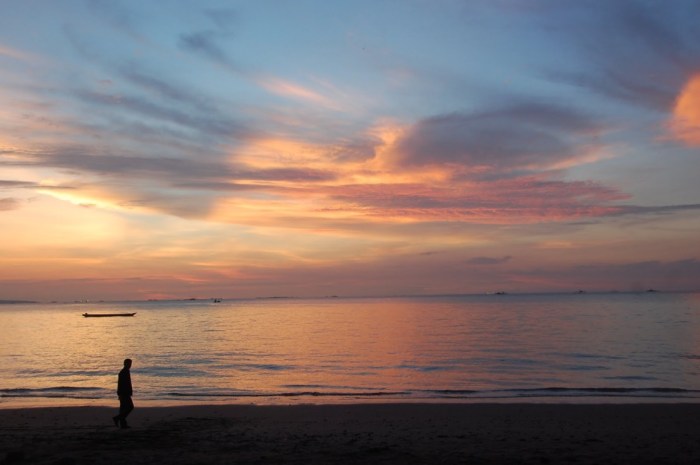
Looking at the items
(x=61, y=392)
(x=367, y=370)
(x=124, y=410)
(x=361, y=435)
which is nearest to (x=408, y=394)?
(x=367, y=370)

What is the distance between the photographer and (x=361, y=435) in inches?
663

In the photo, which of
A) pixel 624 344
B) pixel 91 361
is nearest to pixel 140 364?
pixel 91 361

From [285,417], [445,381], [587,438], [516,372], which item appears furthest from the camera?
[516,372]

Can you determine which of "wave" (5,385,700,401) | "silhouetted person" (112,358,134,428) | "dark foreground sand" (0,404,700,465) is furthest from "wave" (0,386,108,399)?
"silhouetted person" (112,358,134,428)

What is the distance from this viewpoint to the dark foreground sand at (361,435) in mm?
13516

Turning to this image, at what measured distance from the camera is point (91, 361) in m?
47.7

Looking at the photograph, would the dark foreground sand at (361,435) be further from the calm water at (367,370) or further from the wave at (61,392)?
the wave at (61,392)

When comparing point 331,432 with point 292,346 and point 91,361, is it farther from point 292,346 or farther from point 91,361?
point 292,346

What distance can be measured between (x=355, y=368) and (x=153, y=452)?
26193mm

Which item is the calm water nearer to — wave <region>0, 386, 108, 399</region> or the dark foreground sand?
wave <region>0, 386, 108, 399</region>

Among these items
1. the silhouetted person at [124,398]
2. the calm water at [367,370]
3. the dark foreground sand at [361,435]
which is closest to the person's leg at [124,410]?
the silhouetted person at [124,398]

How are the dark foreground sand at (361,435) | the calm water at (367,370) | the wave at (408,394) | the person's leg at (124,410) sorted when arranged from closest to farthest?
the dark foreground sand at (361,435) < the person's leg at (124,410) < the wave at (408,394) < the calm water at (367,370)

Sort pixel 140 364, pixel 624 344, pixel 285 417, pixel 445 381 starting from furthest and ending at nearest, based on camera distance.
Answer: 1. pixel 624 344
2. pixel 140 364
3. pixel 445 381
4. pixel 285 417

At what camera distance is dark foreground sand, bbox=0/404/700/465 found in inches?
532
